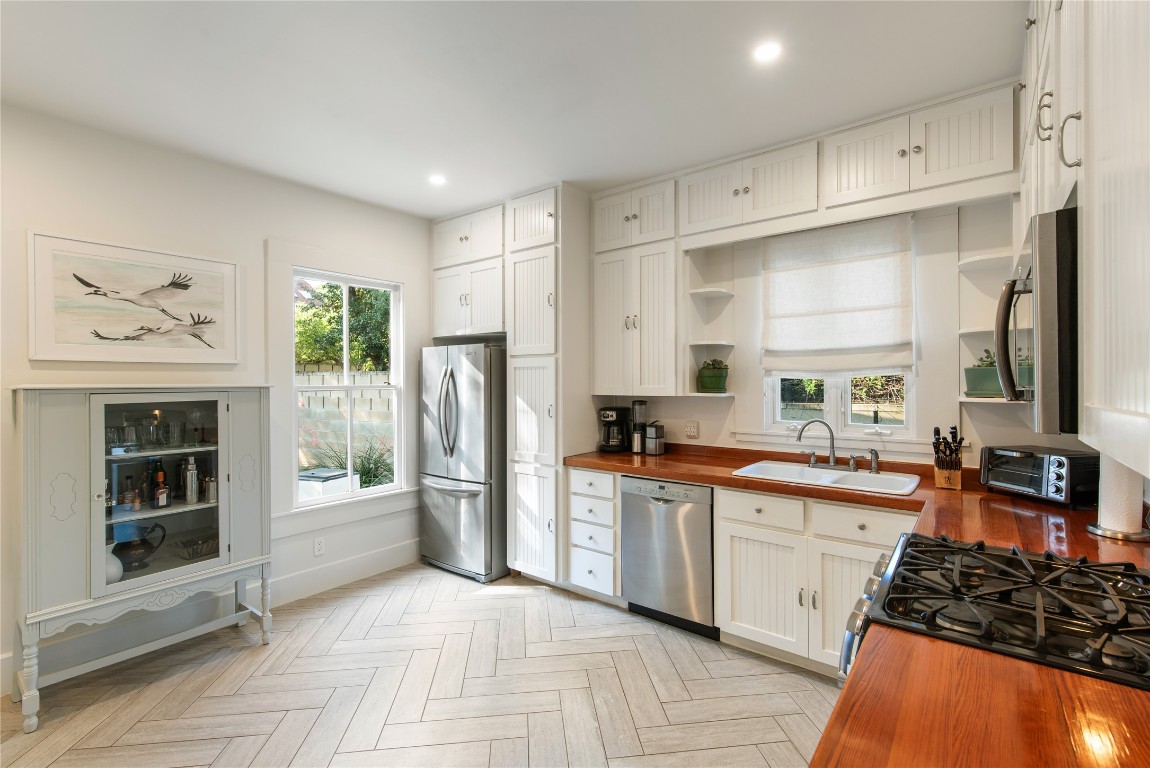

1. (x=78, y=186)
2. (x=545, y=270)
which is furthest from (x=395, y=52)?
(x=78, y=186)

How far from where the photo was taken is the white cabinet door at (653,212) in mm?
3248

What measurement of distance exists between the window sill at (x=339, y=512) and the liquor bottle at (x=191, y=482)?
0.64 meters

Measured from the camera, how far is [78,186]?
2604mm

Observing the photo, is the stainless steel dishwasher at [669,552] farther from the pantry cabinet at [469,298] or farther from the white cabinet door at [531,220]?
the white cabinet door at [531,220]

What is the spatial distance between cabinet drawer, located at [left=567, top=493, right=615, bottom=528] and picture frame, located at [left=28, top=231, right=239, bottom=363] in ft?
7.35

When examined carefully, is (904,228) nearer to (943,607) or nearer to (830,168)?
(830,168)

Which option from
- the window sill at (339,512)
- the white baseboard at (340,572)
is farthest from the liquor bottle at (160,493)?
the white baseboard at (340,572)

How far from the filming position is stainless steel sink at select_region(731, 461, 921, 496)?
8.60ft

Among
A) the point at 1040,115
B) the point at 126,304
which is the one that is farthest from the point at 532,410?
the point at 1040,115

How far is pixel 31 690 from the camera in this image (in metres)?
2.16

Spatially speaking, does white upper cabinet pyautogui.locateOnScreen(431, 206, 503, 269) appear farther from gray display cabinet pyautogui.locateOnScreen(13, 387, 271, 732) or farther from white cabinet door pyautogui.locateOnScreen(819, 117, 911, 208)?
white cabinet door pyautogui.locateOnScreen(819, 117, 911, 208)

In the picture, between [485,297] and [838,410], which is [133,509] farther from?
[838,410]

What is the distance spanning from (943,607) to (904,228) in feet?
7.48

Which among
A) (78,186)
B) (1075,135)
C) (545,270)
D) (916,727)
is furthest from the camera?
(545,270)
